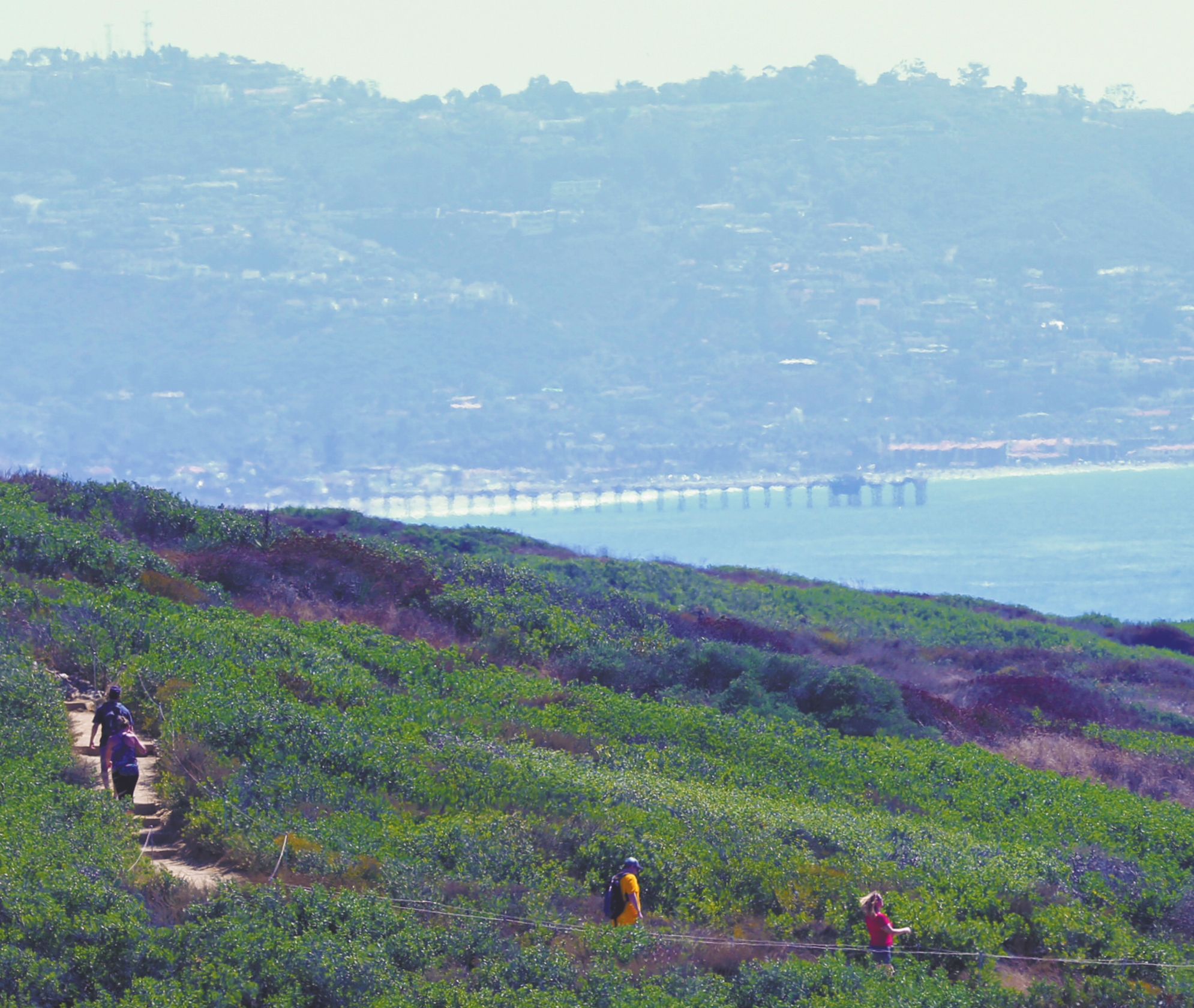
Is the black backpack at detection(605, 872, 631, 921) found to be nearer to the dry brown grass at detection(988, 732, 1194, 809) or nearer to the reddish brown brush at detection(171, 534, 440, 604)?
the dry brown grass at detection(988, 732, 1194, 809)

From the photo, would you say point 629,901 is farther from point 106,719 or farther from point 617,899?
point 106,719

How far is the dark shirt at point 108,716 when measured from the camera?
42.2 ft

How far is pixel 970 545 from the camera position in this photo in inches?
5305

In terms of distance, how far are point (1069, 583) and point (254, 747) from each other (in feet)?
314

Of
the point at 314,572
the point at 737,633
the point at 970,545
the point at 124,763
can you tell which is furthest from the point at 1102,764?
the point at 970,545

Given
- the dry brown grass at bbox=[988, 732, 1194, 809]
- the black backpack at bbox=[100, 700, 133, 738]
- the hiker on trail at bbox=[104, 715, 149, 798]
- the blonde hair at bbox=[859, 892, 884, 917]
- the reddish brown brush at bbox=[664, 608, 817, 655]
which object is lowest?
the dry brown grass at bbox=[988, 732, 1194, 809]

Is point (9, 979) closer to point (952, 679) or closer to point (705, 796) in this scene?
point (705, 796)

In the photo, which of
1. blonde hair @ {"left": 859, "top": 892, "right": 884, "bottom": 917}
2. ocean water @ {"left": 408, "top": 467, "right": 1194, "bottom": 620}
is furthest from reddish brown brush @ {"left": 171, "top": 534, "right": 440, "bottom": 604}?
ocean water @ {"left": 408, "top": 467, "right": 1194, "bottom": 620}

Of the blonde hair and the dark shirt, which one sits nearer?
the blonde hair

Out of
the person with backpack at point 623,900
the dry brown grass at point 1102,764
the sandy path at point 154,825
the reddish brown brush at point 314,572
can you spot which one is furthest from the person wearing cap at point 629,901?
the reddish brown brush at point 314,572

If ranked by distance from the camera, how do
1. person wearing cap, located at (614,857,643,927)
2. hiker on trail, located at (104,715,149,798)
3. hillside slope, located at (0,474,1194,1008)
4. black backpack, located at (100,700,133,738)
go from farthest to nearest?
1. black backpack, located at (100,700,133,738)
2. hiker on trail, located at (104,715,149,798)
3. person wearing cap, located at (614,857,643,927)
4. hillside slope, located at (0,474,1194,1008)

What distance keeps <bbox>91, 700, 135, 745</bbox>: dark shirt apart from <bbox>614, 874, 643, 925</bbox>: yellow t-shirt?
496 cm

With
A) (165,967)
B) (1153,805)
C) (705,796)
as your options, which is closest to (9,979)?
(165,967)

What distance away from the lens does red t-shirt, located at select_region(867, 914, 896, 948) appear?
11.6 m
